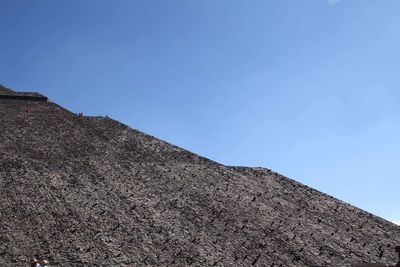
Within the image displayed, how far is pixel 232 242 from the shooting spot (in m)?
15.1

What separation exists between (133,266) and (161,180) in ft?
23.9

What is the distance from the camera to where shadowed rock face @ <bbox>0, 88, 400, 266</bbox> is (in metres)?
13.6

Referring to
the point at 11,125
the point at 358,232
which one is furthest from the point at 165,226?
the point at 11,125

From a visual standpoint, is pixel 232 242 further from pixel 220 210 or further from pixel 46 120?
pixel 46 120

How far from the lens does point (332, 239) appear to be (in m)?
16.8

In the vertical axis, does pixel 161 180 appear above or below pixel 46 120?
below

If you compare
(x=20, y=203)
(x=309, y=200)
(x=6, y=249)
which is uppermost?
(x=309, y=200)

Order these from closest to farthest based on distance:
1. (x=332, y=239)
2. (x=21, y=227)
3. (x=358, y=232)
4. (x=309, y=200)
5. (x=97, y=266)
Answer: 1. (x=97, y=266)
2. (x=21, y=227)
3. (x=332, y=239)
4. (x=358, y=232)
5. (x=309, y=200)

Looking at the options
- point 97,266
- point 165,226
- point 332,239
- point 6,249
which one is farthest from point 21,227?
point 332,239

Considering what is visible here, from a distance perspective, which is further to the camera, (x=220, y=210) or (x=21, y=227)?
(x=220, y=210)

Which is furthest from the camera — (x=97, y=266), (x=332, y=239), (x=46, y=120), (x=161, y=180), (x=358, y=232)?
(x=46, y=120)

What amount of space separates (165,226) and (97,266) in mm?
3639

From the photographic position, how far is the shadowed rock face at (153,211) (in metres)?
13.6

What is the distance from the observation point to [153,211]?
1658cm
